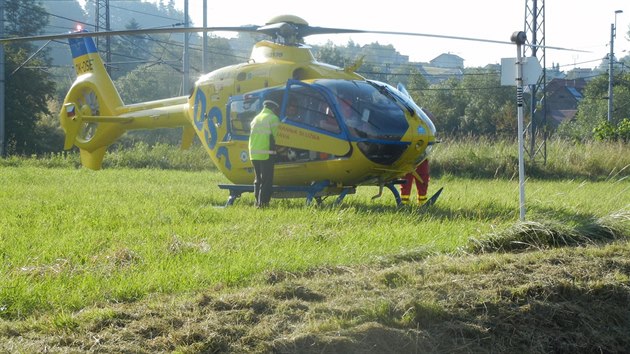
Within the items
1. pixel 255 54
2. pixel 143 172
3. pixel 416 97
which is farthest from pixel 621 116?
pixel 255 54

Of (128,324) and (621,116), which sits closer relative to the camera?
(128,324)

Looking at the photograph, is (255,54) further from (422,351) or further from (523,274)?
(422,351)

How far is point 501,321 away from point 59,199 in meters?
10.0

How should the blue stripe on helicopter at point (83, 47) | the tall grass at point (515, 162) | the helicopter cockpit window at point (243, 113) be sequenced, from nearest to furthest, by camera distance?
the helicopter cockpit window at point (243, 113) < the blue stripe on helicopter at point (83, 47) < the tall grass at point (515, 162)

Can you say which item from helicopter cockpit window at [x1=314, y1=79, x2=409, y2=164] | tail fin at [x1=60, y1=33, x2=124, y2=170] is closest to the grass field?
helicopter cockpit window at [x1=314, y1=79, x2=409, y2=164]

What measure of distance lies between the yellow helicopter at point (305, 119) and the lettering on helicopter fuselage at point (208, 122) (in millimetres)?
19

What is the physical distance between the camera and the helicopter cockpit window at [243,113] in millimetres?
14590

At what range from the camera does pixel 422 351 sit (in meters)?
6.31

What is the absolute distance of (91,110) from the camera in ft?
60.3

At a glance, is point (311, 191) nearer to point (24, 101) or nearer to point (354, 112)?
point (354, 112)

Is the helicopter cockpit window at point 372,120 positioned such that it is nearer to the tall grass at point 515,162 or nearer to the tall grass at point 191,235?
the tall grass at point 191,235

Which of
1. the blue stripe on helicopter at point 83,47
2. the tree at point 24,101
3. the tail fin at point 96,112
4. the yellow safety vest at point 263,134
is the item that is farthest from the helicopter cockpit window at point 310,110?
the tree at point 24,101

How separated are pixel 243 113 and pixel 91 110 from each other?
5.21 m

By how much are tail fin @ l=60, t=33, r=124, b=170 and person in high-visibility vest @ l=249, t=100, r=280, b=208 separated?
17.8ft
